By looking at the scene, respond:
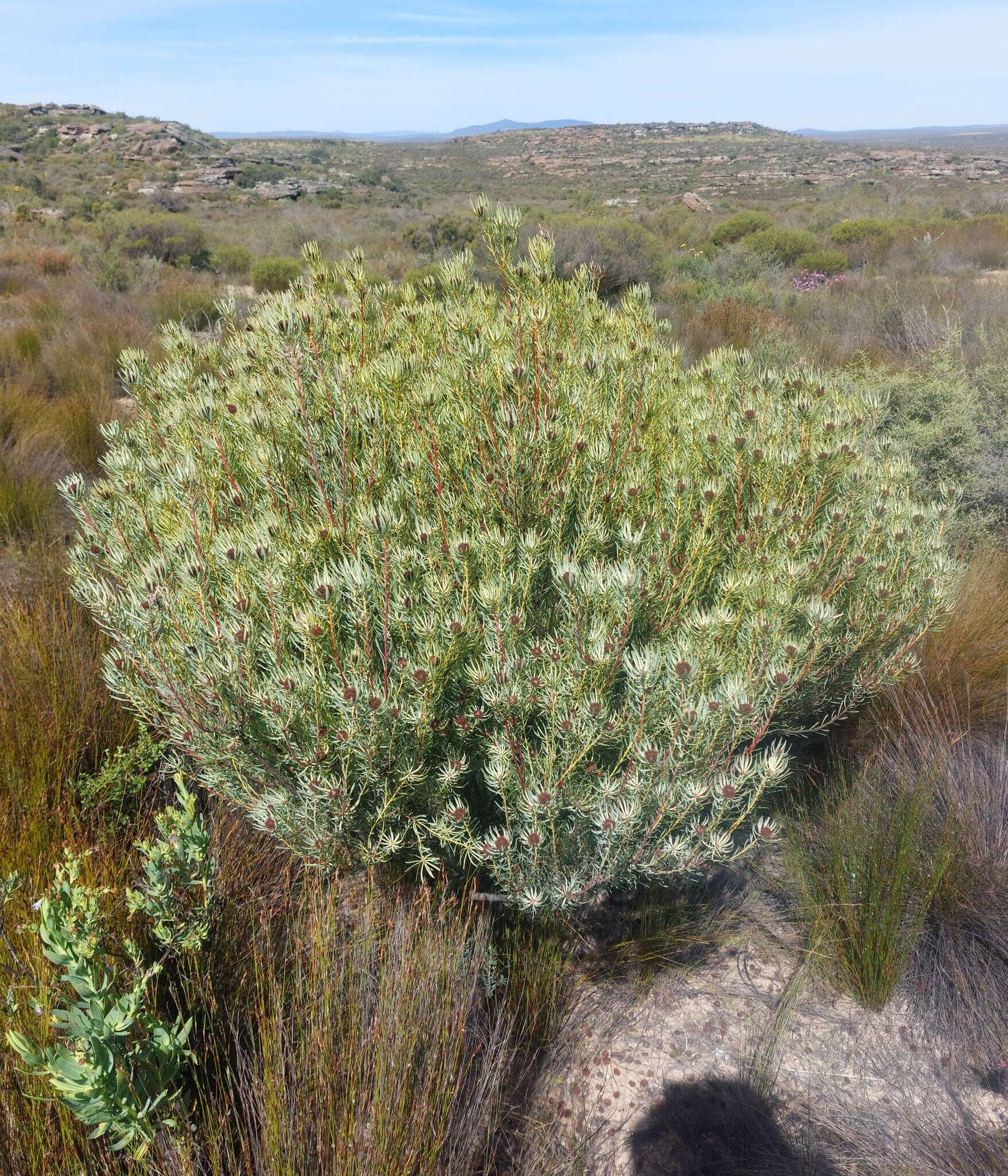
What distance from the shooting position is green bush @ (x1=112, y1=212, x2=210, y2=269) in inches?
615

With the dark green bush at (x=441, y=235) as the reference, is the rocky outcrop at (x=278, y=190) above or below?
above

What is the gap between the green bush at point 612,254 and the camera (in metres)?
12.2

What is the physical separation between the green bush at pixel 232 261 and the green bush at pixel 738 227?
1171cm

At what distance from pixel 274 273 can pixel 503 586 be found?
14.8 meters

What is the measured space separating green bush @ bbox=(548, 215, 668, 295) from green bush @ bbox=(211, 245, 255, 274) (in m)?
6.97

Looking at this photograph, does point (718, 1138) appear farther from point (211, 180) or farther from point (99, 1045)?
point (211, 180)

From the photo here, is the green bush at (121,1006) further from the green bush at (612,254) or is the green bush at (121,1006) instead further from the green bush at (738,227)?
the green bush at (738,227)

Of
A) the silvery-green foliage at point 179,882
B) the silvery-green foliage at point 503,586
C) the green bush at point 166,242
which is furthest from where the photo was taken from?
the green bush at point 166,242

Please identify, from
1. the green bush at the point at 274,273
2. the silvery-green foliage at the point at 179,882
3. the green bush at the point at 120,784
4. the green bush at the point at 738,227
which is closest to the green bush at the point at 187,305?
the green bush at the point at 274,273

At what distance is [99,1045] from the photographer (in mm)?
1273

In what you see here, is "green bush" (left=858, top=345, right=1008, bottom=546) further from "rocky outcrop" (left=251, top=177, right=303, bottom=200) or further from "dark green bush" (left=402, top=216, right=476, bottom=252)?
"rocky outcrop" (left=251, top=177, right=303, bottom=200)

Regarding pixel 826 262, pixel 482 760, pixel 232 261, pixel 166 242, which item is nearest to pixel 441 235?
pixel 232 261

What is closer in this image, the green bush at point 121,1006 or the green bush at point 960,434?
the green bush at point 121,1006

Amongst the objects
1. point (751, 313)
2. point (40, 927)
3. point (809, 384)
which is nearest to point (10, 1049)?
point (40, 927)
